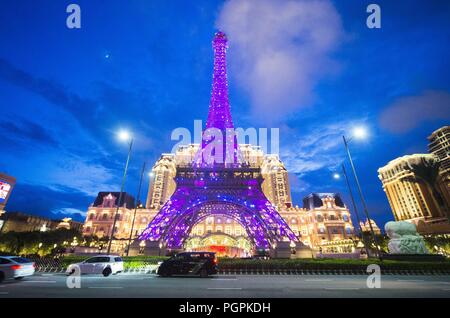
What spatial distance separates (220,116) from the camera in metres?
64.9

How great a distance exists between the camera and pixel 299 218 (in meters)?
83.9

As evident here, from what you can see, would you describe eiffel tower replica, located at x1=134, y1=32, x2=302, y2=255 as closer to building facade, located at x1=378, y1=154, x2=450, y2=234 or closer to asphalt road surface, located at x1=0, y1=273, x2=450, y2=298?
asphalt road surface, located at x1=0, y1=273, x2=450, y2=298

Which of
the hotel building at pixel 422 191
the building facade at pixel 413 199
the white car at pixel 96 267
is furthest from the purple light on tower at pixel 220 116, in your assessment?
the hotel building at pixel 422 191

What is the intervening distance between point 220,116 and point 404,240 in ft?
165

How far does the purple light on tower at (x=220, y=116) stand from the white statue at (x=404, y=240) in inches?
1469

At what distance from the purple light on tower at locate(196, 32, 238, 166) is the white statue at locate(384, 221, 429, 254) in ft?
122

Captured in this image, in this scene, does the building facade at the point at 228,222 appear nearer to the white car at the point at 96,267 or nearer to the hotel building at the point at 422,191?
the hotel building at the point at 422,191

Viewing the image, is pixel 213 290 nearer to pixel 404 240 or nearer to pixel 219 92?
pixel 404 240

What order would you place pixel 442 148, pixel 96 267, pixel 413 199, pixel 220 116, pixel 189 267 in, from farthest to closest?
pixel 442 148 → pixel 413 199 → pixel 220 116 → pixel 96 267 → pixel 189 267

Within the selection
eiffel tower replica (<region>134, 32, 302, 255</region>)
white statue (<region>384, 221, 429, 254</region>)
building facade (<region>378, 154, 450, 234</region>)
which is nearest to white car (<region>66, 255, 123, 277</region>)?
eiffel tower replica (<region>134, 32, 302, 255</region>)

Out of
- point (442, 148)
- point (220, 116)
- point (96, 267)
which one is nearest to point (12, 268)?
point (96, 267)
